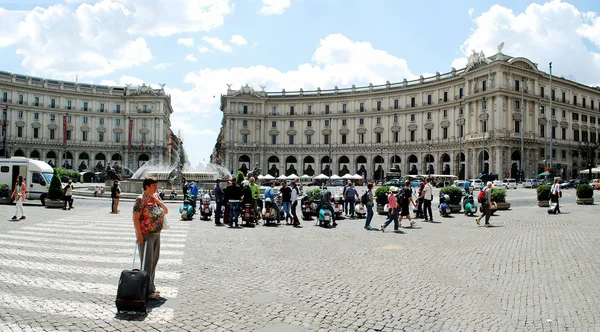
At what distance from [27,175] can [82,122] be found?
70.1 meters

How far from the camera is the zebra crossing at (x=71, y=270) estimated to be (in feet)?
20.2

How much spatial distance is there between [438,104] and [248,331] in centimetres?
7362

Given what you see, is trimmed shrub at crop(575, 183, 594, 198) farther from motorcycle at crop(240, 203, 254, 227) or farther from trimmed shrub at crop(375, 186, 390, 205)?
motorcycle at crop(240, 203, 254, 227)

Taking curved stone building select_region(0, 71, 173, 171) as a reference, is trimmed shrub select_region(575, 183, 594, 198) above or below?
below

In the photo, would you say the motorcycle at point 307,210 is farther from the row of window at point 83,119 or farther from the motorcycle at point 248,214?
the row of window at point 83,119

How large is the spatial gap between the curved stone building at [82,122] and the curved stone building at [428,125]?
57.6 feet

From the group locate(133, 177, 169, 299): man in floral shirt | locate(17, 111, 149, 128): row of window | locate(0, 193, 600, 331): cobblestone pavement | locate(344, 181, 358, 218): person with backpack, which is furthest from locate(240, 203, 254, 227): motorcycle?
locate(17, 111, 149, 128): row of window

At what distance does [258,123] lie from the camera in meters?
88.6

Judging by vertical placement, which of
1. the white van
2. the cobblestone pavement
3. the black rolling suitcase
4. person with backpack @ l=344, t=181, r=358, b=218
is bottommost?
the cobblestone pavement

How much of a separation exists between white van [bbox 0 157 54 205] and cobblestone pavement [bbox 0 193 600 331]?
12.6 m

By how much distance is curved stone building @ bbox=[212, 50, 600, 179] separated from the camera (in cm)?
6397

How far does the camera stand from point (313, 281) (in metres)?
8.01

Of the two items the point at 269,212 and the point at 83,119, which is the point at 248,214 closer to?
the point at 269,212

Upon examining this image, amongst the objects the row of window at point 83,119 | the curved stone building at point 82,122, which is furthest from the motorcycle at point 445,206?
the row of window at point 83,119
